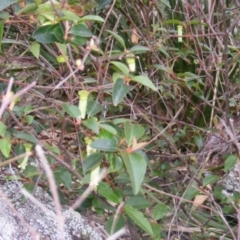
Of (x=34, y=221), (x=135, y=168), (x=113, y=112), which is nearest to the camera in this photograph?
(x=135, y=168)

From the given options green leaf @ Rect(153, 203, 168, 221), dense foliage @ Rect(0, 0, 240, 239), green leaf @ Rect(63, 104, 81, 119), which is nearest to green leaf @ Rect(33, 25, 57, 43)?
dense foliage @ Rect(0, 0, 240, 239)

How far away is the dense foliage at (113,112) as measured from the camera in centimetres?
85

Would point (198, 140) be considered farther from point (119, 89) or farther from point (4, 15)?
point (4, 15)

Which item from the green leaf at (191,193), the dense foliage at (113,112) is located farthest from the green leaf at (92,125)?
the green leaf at (191,193)

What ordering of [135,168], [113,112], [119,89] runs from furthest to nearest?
[113,112]
[119,89]
[135,168]

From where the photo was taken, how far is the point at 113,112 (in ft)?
4.53

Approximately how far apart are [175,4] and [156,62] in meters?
0.37

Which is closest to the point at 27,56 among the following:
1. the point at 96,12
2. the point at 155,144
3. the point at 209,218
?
the point at 96,12

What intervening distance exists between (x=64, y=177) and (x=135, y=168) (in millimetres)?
231

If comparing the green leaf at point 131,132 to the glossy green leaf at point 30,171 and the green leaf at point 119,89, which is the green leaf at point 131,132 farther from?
the glossy green leaf at point 30,171

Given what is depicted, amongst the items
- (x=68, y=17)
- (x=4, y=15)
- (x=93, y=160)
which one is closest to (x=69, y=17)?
(x=68, y=17)

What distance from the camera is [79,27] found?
845 mm

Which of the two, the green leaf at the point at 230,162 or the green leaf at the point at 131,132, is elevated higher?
the green leaf at the point at 131,132

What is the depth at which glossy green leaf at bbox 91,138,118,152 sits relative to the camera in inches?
31.0
